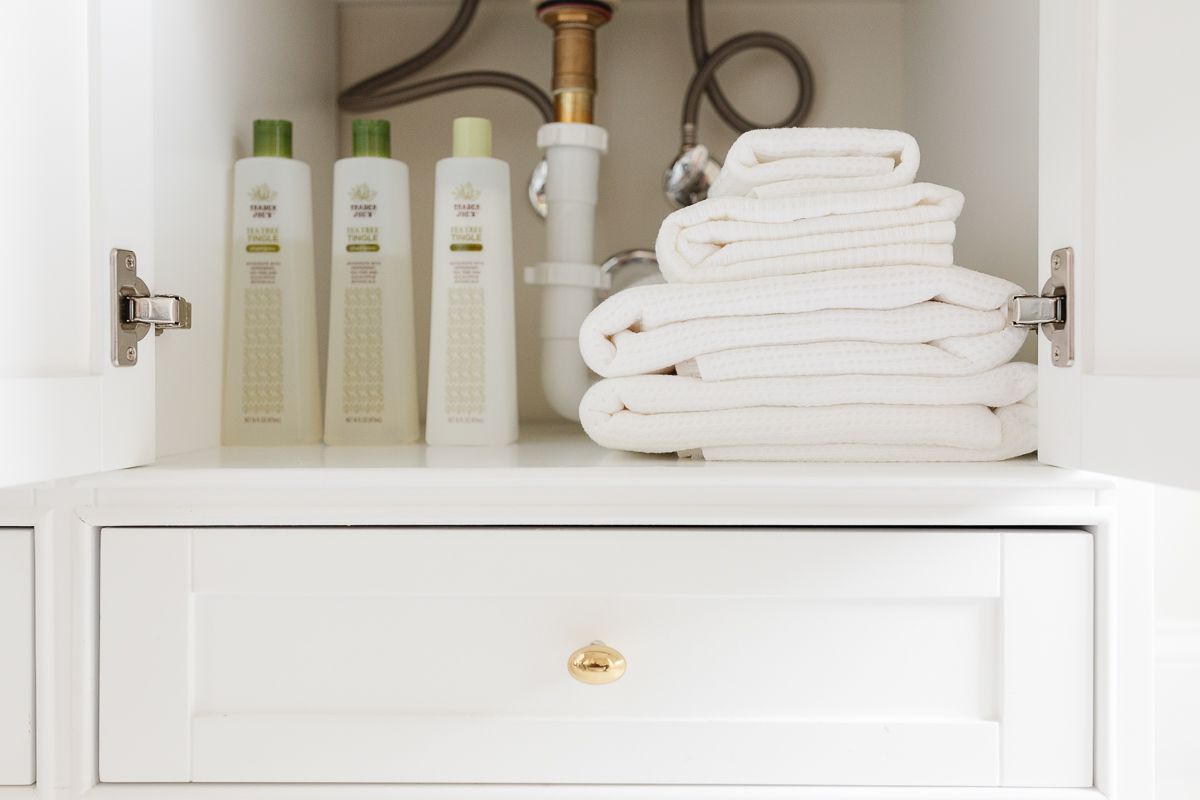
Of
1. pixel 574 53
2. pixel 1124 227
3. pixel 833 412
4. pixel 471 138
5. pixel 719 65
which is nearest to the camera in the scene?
pixel 1124 227

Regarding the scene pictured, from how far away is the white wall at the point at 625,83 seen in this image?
3.12 feet

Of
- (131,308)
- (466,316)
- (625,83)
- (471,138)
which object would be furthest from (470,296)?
(625,83)

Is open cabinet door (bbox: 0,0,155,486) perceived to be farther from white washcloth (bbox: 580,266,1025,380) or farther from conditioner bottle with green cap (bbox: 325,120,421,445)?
white washcloth (bbox: 580,266,1025,380)

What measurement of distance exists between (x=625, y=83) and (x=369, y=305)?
39 centimetres

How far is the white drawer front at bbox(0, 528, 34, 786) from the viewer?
52 cm

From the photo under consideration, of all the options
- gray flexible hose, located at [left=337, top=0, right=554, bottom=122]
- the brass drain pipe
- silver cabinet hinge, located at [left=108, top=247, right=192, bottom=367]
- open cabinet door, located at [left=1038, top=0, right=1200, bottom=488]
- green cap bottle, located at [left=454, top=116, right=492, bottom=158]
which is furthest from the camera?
gray flexible hose, located at [left=337, top=0, right=554, bottom=122]

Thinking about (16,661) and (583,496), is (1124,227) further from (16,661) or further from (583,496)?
(16,661)

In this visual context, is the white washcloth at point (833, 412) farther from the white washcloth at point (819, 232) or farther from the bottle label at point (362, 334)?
the bottle label at point (362, 334)

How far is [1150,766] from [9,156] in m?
0.67

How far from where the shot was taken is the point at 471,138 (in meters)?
0.71

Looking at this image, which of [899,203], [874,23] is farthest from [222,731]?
[874,23]

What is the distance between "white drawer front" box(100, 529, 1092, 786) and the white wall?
17.4 inches

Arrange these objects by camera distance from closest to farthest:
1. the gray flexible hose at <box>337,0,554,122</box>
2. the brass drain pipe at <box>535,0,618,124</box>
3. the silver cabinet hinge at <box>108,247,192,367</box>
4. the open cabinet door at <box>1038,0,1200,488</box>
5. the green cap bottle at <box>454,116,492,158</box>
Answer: the open cabinet door at <box>1038,0,1200,488</box>
the silver cabinet hinge at <box>108,247,192,367</box>
the green cap bottle at <box>454,116,492,158</box>
the brass drain pipe at <box>535,0,618,124</box>
the gray flexible hose at <box>337,0,554,122</box>

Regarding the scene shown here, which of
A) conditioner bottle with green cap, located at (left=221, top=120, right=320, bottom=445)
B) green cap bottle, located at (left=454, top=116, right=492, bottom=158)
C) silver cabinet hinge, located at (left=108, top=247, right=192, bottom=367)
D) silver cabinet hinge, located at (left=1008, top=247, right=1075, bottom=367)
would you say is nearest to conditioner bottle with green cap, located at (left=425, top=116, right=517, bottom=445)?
green cap bottle, located at (left=454, top=116, right=492, bottom=158)
